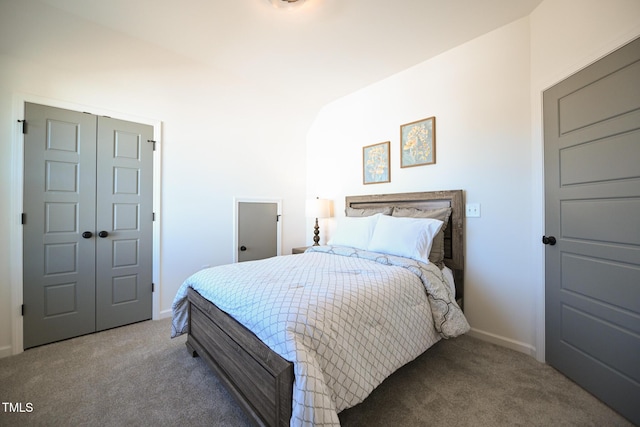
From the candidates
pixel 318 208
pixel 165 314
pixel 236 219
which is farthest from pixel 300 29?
pixel 165 314

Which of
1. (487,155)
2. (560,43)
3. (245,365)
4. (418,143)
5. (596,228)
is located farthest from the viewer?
(418,143)

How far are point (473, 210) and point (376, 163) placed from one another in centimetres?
119

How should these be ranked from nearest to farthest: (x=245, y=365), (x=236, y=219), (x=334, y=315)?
(x=334, y=315)
(x=245, y=365)
(x=236, y=219)

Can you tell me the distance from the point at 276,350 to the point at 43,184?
253cm

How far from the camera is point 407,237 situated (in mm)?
2062

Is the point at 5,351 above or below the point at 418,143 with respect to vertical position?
below

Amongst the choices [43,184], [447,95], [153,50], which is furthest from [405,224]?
[43,184]

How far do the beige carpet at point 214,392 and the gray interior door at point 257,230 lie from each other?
1.37 meters

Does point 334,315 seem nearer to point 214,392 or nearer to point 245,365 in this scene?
point 245,365

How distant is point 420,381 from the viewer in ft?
5.25

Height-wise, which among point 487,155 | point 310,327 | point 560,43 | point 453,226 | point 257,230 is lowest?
point 310,327

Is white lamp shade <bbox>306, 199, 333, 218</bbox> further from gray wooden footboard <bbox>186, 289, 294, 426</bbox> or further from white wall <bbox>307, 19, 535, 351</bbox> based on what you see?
gray wooden footboard <bbox>186, 289, 294, 426</bbox>

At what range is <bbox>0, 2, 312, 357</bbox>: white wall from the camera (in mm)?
1926

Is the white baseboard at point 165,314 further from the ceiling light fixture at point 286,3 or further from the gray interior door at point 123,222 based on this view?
the ceiling light fixture at point 286,3
